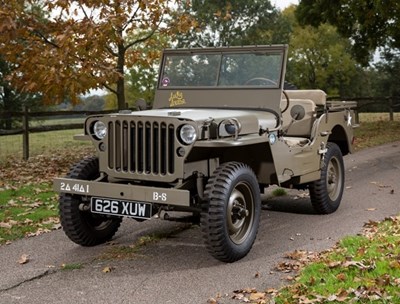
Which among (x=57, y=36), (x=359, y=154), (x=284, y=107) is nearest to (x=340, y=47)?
(x=359, y=154)

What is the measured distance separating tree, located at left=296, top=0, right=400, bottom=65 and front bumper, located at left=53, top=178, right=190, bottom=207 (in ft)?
47.3

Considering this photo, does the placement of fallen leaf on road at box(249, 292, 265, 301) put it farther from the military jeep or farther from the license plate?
the license plate

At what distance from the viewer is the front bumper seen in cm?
532

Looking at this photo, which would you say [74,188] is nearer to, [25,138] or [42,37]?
[42,37]

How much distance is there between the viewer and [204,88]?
723cm

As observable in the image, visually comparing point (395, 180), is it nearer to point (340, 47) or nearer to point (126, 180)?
point (126, 180)

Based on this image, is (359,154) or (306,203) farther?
(359,154)

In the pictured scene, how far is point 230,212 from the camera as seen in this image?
561 cm

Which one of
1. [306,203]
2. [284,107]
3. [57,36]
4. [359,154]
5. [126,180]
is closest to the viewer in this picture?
[126,180]

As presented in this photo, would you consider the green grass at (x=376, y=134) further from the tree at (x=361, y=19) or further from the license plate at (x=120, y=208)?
the license plate at (x=120, y=208)

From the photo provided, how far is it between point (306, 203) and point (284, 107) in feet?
5.70

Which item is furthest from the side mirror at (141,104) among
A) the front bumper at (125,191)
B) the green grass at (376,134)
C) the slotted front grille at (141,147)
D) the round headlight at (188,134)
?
the green grass at (376,134)

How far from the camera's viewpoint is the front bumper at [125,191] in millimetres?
5317

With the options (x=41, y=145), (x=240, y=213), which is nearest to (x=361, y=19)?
(x=41, y=145)
